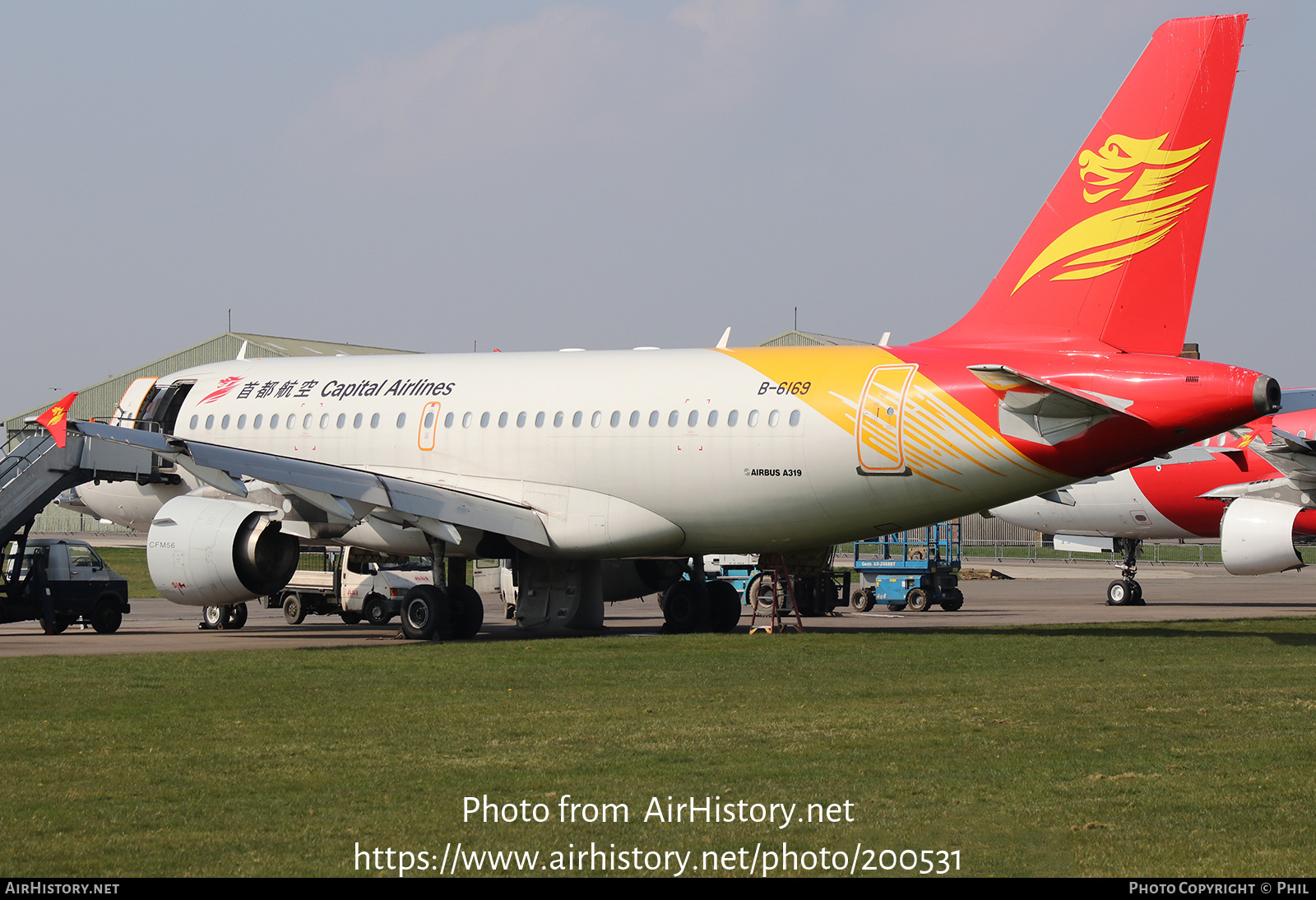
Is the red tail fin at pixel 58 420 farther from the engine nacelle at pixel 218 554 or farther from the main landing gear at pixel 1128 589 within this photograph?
the main landing gear at pixel 1128 589

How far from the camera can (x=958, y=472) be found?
2002 cm

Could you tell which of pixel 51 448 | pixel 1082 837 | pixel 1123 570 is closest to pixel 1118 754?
pixel 1082 837

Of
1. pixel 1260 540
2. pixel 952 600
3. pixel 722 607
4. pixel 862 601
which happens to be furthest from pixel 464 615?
pixel 952 600

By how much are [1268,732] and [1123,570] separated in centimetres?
2559

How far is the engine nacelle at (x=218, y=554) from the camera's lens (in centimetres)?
2186

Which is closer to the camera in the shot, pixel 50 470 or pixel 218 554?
pixel 218 554

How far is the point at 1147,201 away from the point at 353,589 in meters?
18.6

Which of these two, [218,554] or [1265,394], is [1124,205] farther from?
[218,554]

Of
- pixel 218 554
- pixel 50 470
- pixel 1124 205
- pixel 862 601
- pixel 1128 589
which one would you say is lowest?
pixel 862 601

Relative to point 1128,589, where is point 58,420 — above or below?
above

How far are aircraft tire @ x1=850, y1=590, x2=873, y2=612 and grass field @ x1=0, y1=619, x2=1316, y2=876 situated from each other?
17.3m

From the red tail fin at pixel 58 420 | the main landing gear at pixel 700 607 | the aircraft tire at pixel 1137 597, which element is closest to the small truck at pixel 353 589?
the main landing gear at pixel 700 607

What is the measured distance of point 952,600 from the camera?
36812mm

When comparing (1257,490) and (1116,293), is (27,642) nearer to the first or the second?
(1116,293)
